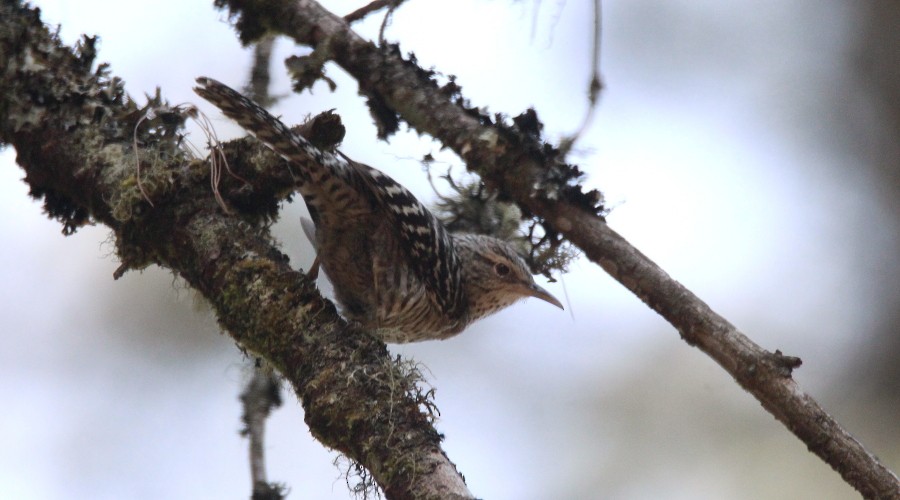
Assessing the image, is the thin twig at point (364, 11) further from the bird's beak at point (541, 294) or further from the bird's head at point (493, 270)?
the bird's beak at point (541, 294)

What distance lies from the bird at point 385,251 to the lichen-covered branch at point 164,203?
262 mm

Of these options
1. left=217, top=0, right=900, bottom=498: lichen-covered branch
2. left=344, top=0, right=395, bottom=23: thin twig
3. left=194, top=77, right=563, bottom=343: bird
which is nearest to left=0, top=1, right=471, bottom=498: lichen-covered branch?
left=194, top=77, right=563, bottom=343: bird

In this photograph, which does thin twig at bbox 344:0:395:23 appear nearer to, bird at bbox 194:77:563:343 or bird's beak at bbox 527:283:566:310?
bird at bbox 194:77:563:343

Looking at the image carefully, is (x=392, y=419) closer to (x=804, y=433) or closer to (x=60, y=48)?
(x=804, y=433)

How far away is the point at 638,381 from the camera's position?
6102 millimetres

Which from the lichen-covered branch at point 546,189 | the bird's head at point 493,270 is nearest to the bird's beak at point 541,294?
the bird's head at point 493,270

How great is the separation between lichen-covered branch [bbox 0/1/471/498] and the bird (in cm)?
26

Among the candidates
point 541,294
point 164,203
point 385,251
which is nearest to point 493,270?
point 541,294

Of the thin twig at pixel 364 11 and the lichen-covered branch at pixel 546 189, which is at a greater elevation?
the thin twig at pixel 364 11

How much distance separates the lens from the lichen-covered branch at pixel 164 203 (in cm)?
275

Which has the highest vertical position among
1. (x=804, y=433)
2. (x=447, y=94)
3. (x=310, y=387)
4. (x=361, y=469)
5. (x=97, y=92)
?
(x=97, y=92)

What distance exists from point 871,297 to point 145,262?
149 inches

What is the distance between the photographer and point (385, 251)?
3932 millimetres

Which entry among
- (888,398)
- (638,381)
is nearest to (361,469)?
(888,398)
